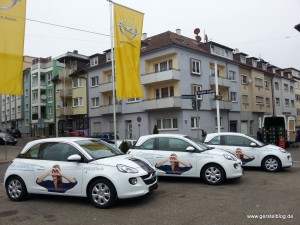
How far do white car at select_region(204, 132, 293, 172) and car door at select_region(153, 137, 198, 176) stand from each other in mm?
2897

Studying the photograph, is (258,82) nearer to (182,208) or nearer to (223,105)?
(223,105)

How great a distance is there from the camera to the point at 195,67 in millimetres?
31656

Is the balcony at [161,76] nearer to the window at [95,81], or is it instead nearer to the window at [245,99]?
the window at [95,81]

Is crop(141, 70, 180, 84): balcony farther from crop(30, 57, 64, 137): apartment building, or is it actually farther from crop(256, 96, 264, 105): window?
crop(30, 57, 64, 137): apartment building

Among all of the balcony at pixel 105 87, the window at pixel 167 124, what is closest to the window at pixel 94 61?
the balcony at pixel 105 87

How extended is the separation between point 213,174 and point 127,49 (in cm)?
737

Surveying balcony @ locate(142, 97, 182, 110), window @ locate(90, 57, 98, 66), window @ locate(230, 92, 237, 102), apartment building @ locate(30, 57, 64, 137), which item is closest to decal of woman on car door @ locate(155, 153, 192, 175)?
balcony @ locate(142, 97, 182, 110)

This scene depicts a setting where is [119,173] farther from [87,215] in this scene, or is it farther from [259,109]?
[259,109]

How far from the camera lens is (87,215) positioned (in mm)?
5961

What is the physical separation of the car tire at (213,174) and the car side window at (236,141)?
3.05 meters

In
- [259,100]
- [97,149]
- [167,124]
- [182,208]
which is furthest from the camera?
[259,100]

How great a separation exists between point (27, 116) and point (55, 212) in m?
55.6

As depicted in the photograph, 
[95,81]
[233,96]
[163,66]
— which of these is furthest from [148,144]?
[95,81]

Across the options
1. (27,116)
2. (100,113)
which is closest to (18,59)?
(100,113)
